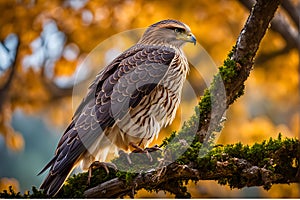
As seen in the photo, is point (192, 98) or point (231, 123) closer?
point (192, 98)

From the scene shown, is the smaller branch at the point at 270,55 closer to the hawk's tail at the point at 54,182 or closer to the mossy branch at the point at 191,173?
the mossy branch at the point at 191,173

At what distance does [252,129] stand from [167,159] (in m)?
0.82

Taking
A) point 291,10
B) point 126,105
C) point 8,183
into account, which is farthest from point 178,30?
point 291,10

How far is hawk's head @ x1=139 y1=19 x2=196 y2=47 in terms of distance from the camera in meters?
1.49

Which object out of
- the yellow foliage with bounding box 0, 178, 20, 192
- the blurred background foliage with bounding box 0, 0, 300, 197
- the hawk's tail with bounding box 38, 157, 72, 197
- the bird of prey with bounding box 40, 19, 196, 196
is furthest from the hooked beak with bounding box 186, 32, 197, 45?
the yellow foliage with bounding box 0, 178, 20, 192

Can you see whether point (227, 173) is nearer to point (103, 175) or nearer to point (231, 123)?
point (103, 175)

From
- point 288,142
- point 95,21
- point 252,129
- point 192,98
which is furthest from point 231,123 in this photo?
point 95,21

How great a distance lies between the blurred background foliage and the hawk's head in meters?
0.13

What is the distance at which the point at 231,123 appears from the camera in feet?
6.57

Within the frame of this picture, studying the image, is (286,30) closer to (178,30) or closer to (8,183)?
(178,30)

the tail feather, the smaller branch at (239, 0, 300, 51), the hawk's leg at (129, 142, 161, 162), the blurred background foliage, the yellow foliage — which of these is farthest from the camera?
the smaller branch at (239, 0, 300, 51)

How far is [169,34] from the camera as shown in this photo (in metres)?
1.52

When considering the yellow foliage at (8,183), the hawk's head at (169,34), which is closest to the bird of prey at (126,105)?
the hawk's head at (169,34)

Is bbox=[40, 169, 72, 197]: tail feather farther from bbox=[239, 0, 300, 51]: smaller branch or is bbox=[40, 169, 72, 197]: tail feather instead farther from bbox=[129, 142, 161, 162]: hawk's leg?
bbox=[239, 0, 300, 51]: smaller branch
